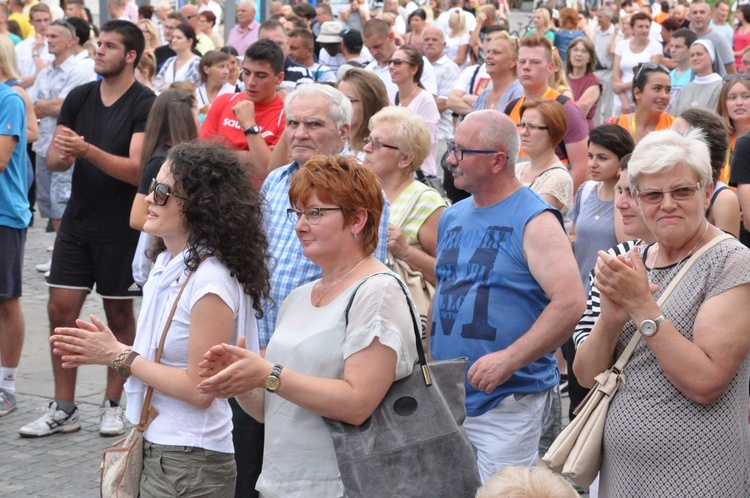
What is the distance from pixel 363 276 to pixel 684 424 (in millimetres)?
1041

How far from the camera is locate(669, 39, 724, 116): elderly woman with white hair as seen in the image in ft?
30.5

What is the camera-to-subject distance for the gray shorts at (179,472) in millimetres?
3541

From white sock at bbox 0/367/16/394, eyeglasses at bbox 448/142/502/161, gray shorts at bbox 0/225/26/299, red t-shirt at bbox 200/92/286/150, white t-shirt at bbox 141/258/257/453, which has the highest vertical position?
eyeglasses at bbox 448/142/502/161

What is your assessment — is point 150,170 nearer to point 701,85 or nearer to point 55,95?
point 701,85

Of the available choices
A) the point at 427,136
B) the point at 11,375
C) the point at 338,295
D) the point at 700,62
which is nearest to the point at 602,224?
the point at 427,136

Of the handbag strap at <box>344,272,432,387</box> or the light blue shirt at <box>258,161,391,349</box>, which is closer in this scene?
the handbag strap at <box>344,272,432,387</box>

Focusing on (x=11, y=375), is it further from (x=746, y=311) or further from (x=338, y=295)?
(x=746, y=311)

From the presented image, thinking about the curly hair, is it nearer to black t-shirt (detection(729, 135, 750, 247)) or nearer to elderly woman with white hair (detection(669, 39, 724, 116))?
black t-shirt (detection(729, 135, 750, 247))

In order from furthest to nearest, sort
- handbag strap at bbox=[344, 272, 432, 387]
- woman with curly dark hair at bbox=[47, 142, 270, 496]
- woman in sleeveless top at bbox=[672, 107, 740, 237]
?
woman in sleeveless top at bbox=[672, 107, 740, 237], woman with curly dark hair at bbox=[47, 142, 270, 496], handbag strap at bbox=[344, 272, 432, 387]

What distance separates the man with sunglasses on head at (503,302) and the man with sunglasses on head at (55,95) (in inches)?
278

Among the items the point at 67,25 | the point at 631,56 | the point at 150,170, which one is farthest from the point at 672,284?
the point at 631,56

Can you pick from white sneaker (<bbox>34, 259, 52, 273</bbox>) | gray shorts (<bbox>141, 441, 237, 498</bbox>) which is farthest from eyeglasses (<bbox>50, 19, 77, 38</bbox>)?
gray shorts (<bbox>141, 441, 237, 498</bbox>)

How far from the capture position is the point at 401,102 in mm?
9758

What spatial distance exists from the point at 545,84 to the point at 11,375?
14.1ft
